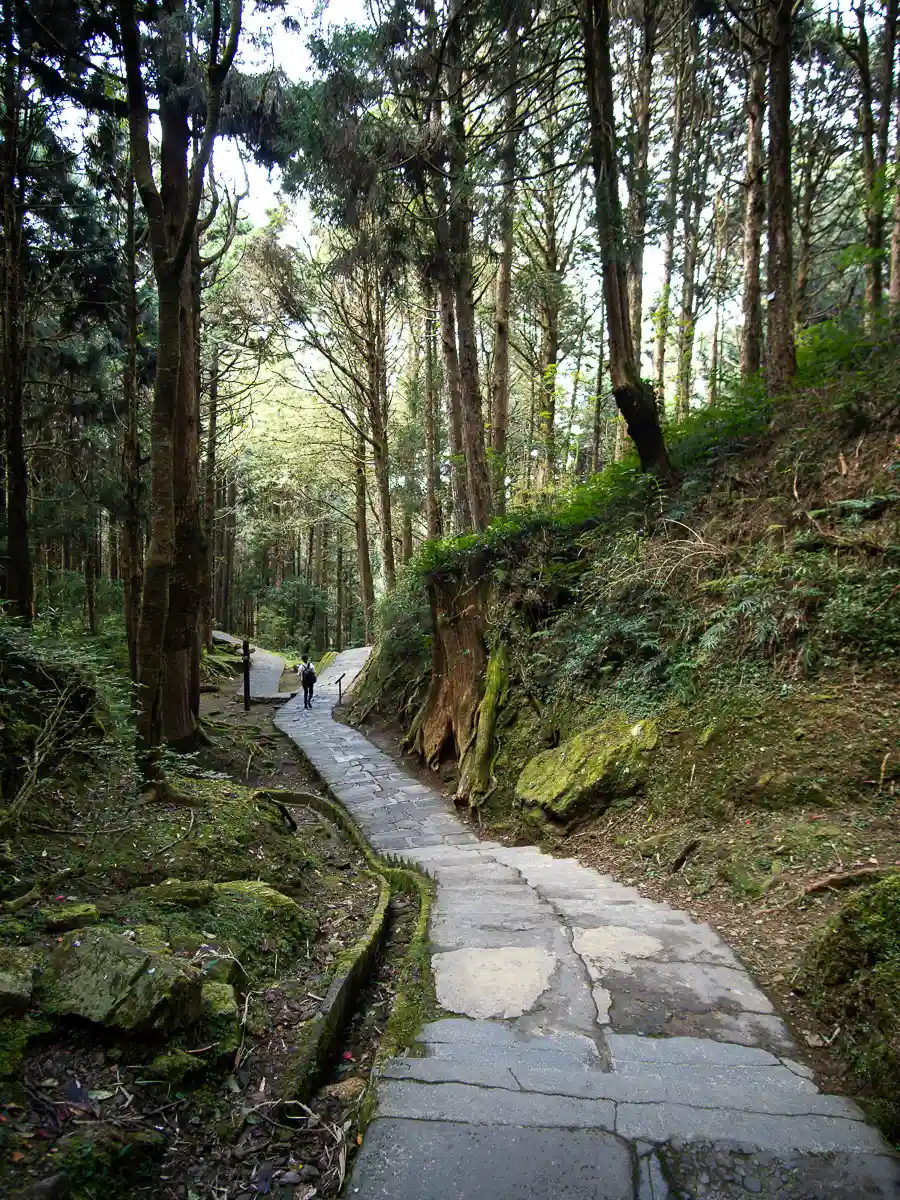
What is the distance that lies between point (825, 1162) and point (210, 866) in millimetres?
3863

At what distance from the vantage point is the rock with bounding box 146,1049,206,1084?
235 cm

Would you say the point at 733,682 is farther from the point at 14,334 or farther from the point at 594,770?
the point at 14,334

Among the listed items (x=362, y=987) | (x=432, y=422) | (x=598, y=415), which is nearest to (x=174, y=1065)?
(x=362, y=987)

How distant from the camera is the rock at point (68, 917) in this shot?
2.90 metres

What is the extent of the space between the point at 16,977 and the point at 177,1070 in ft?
2.26

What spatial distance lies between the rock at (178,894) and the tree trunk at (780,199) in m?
8.10

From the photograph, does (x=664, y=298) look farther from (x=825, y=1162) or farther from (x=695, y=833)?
(x=825, y=1162)

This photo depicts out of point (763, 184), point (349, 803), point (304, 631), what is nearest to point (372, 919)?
point (349, 803)

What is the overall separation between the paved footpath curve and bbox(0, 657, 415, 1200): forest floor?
0.35 m

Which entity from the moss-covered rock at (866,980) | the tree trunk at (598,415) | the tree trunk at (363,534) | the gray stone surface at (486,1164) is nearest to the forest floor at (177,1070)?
the gray stone surface at (486,1164)

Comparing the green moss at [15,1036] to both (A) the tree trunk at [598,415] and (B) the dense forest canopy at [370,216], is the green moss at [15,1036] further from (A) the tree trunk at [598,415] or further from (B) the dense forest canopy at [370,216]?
(A) the tree trunk at [598,415]

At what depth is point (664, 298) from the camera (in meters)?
11.3

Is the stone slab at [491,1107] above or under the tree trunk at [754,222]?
under

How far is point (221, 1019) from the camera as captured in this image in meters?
2.74
